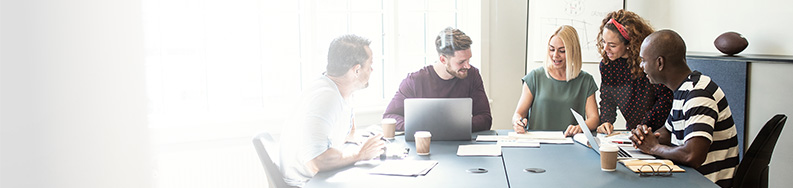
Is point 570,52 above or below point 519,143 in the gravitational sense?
above

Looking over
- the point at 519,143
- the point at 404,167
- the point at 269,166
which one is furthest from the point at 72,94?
the point at 519,143

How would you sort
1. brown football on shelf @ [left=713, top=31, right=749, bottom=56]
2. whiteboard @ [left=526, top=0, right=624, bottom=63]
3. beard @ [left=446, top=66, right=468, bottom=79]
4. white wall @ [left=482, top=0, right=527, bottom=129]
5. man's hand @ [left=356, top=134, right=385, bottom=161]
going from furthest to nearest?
white wall @ [left=482, top=0, right=527, bottom=129] < whiteboard @ [left=526, top=0, right=624, bottom=63] < beard @ [left=446, top=66, right=468, bottom=79] < brown football on shelf @ [left=713, top=31, right=749, bottom=56] < man's hand @ [left=356, top=134, right=385, bottom=161]

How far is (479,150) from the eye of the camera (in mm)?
2678

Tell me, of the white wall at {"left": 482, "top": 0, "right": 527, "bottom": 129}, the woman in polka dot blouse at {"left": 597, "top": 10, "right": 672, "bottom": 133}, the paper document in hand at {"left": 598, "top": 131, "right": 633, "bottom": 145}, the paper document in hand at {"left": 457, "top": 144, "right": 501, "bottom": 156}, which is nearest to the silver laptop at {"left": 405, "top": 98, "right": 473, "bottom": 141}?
the paper document in hand at {"left": 457, "top": 144, "right": 501, "bottom": 156}

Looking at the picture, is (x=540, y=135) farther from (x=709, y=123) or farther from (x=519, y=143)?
(x=709, y=123)

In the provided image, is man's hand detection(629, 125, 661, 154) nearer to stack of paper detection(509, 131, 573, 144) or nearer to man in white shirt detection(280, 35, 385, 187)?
stack of paper detection(509, 131, 573, 144)

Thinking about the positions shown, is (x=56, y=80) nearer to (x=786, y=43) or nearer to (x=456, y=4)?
(x=786, y=43)

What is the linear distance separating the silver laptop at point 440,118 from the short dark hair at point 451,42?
1.90 feet

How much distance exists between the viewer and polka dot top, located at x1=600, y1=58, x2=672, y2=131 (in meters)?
→ 3.15

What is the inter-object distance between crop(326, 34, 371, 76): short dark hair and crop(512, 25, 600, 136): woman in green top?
3.75 ft

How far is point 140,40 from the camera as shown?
85 centimetres

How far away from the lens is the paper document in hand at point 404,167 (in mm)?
2219

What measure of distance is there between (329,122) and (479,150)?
692mm

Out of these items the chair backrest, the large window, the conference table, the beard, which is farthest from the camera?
→ the large window
